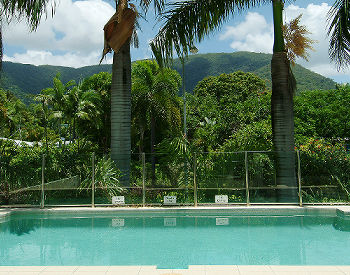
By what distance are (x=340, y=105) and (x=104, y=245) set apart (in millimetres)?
17534

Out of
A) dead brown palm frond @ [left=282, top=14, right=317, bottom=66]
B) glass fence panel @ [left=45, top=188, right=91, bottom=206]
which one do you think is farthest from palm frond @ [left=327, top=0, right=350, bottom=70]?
glass fence panel @ [left=45, top=188, right=91, bottom=206]

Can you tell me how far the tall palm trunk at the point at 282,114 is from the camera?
11.1 metres

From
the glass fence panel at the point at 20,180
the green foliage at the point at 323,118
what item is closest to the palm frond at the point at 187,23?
the glass fence panel at the point at 20,180

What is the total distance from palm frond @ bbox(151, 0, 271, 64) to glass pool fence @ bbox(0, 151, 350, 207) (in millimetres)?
3279

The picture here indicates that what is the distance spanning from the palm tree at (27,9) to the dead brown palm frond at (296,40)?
279 inches

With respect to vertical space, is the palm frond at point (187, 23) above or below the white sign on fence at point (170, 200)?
above

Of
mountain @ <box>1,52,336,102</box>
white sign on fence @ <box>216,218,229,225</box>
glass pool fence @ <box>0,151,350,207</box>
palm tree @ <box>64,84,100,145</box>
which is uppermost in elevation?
mountain @ <box>1,52,336,102</box>

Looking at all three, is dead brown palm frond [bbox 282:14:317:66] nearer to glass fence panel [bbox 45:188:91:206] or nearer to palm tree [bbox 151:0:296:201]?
palm tree [bbox 151:0:296:201]

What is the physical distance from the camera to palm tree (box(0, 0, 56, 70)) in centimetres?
1009

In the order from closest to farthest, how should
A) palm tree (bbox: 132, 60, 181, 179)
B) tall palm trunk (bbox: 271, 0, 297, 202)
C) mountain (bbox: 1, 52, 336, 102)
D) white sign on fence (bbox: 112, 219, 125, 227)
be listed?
white sign on fence (bbox: 112, 219, 125, 227), tall palm trunk (bbox: 271, 0, 297, 202), palm tree (bbox: 132, 60, 181, 179), mountain (bbox: 1, 52, 336, 102)

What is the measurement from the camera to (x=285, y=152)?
11.2 metres

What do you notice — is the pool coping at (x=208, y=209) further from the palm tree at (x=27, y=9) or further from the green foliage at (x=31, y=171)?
the palm tree at (x=27, y=9)

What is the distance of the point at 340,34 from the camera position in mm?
10500
